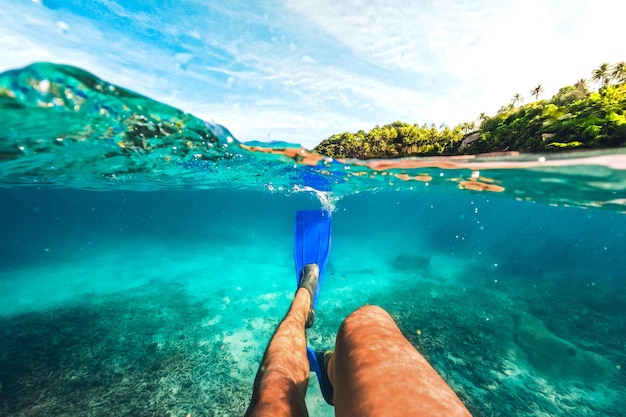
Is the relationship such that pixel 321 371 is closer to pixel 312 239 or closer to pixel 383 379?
pixel 383 379

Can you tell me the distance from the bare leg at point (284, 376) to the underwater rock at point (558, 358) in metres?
11.5

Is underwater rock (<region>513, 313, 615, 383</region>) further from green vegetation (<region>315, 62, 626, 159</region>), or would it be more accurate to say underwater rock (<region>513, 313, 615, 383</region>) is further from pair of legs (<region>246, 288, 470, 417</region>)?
pair of legs (<region>246, 288, 470, 417</region>)

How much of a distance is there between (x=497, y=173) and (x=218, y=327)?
15.9 metres

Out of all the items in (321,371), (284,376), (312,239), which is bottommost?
(312,239)

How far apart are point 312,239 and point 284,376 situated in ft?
24.2

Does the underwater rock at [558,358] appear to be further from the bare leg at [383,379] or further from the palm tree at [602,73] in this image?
the palm tree at [602,73]

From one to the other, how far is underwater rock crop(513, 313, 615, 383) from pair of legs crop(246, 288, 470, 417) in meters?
11.8

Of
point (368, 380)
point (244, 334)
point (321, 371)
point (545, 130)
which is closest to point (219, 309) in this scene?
point (244, 334)

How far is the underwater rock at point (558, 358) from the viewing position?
9.80 metres

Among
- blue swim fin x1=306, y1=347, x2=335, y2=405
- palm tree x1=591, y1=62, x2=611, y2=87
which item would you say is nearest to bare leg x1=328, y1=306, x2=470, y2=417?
blue swim fin x1=306, y1=347, x2=335, y2=405

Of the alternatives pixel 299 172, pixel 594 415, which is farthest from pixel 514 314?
pixel 299 172

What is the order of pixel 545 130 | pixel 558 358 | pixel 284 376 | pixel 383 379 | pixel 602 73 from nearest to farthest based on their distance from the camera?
1. pixel 383 379
2. pixel 284 376
3. pixel 545 130
4. pixel 558 358
5. pixel 602 73

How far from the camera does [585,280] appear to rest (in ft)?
76.8

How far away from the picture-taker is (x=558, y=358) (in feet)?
35.0
